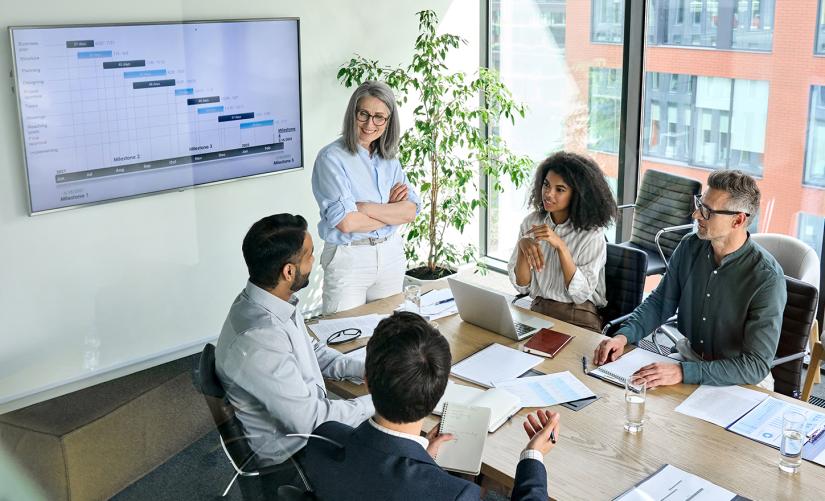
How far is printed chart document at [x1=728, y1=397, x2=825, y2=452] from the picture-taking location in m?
2.45

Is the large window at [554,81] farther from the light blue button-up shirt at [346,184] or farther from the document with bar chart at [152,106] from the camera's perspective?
the light blue button-up shirt at [346,184]

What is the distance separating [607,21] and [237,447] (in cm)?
391

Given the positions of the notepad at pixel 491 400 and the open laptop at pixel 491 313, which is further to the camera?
the open laptop at pixel 491 313

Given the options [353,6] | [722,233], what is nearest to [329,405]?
[722,233]

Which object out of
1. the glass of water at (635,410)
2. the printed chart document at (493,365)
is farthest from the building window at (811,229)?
the glass of water at (635,410)

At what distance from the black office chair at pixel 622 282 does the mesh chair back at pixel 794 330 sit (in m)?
0.60

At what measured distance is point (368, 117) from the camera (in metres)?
3.99

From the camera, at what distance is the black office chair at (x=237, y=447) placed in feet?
8.80

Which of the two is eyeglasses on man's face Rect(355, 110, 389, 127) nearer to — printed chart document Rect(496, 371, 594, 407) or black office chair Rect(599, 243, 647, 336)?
black office chair Rect(599, 243, 647, 336)

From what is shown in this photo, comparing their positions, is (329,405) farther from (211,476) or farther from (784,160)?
(784,160)

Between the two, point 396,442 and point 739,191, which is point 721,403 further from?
point 396,442

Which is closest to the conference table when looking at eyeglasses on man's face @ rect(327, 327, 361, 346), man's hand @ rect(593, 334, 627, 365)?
man's hand @ rect(593, 334, 627, 365)

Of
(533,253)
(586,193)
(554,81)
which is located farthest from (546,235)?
(554,81)

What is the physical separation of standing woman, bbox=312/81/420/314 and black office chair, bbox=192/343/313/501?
1.23m
